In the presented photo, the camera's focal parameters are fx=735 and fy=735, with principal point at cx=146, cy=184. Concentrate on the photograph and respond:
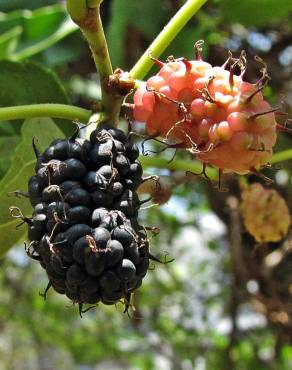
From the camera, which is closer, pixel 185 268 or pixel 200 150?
pixel 200 150

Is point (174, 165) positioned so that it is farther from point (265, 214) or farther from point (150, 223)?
point (150, 223)

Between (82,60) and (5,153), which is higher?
(5,153)

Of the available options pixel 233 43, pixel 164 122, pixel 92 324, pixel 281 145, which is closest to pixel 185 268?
pixel 92 324

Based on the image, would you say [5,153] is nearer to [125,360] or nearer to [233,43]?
[233,43]

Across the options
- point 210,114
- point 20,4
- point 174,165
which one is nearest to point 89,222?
point 210,114

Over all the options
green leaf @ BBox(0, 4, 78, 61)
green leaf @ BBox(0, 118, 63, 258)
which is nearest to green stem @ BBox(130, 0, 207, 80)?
green leaf @ BBox(0, 118, 63, 258)
